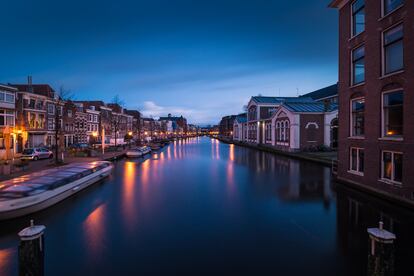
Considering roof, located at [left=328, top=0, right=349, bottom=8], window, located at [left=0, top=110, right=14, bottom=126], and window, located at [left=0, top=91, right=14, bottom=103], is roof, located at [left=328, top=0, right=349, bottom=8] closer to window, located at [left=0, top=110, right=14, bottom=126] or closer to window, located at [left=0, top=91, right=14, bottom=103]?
window, located at [left=0, top=91, right=14, bottom=103]

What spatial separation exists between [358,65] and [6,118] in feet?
138

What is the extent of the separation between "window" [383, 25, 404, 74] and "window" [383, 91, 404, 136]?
4.58 feet

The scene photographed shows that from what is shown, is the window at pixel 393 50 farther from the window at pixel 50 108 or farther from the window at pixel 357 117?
the window at pixel 50 108

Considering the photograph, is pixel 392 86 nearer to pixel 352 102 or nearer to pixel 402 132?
pixel 402 132

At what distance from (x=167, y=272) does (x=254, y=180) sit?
1379 cm

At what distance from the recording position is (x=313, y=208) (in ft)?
40.7

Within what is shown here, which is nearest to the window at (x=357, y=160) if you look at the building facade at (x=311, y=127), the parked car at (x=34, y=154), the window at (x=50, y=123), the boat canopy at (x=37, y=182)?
the boat canopy at (x=37, y=182)

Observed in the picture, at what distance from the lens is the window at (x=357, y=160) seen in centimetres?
1572

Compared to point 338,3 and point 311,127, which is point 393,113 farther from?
point 311,127

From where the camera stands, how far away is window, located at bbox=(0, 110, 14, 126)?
108 feet

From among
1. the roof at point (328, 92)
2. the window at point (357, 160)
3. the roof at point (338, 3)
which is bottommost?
the window at point (357, 160)

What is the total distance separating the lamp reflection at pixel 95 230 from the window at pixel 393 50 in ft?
52.5

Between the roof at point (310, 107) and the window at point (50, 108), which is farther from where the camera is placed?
the window at point (50, 108)

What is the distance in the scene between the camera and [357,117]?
16547 mm
